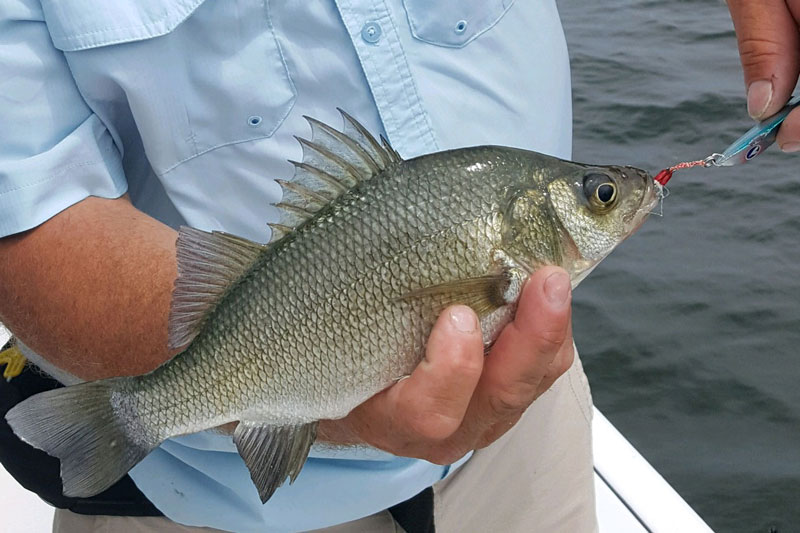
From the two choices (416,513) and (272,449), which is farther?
(416,513)

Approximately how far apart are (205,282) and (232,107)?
0.34 meters

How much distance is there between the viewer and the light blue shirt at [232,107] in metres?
1.38

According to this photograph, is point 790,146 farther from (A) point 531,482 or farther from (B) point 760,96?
(A) point 531,482

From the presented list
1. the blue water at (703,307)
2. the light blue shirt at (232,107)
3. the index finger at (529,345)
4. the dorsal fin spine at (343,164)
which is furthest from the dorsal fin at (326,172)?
the blue water at (703,307)

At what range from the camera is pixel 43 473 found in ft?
5.22

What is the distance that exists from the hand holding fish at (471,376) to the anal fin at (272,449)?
0.35 ft

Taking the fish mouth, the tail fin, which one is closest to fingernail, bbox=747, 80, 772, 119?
the fish mouth

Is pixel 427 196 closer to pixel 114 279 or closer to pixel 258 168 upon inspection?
pixel 258 168

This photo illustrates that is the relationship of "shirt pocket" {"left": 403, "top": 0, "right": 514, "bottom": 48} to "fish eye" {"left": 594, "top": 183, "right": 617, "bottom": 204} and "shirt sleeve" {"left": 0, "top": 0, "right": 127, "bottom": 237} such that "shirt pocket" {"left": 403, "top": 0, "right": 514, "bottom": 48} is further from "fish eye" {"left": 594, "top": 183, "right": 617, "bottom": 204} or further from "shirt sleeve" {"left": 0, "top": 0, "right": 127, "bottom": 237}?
"shirt sleeve" {"left": 0, "top": 0, "right": 127, "bottom": 237}

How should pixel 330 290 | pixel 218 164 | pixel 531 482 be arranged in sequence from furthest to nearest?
1. pixel 531 482
2. pixel 218 164
3. pixel 330 290

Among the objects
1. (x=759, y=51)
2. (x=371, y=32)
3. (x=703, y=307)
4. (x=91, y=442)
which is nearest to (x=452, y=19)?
(x=371, y=32)

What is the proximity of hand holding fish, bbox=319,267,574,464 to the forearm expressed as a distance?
39 centimetres

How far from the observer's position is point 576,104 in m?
7.01

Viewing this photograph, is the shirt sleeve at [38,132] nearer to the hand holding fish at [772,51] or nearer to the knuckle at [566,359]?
the knuckle at [566,359]
